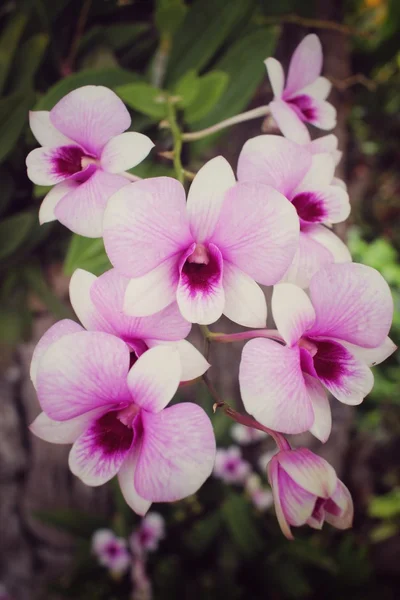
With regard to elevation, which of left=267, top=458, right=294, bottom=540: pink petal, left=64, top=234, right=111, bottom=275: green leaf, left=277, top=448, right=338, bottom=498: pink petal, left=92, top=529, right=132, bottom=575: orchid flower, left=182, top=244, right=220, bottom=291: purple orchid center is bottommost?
left=92, top=529, right=132, bottom=575: orchid flower

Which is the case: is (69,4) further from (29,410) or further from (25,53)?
(29,410)

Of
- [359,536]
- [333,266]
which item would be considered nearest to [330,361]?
[333,266]

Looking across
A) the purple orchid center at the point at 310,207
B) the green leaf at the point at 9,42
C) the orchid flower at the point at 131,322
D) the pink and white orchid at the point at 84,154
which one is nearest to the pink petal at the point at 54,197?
the pink and white orchid at the point at 84,154

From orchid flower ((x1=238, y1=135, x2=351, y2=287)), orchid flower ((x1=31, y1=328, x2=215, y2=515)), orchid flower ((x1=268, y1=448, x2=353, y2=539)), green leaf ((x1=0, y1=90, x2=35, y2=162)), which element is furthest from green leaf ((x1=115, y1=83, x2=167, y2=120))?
orchid flower ((x1=268, y1=448, x2=353, y2=539))

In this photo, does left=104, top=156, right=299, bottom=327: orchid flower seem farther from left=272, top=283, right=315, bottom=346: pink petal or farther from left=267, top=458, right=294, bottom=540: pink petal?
left=267, top=458, right=294, bottom=540: pink petal

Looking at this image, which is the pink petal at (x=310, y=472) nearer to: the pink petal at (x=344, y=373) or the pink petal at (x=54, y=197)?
the pink petal at (x=344, y=373)

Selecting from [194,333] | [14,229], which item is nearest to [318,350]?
[194,333]

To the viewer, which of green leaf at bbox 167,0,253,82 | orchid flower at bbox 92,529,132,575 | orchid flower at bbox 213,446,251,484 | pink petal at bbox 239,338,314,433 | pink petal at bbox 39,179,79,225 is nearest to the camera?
pink petal at bbox 239,338,314,433
